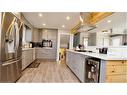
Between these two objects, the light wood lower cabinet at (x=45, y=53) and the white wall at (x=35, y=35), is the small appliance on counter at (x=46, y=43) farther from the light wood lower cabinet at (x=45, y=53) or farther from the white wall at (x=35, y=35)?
the white wall at (x=35, y=35)

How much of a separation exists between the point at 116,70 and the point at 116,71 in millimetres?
18

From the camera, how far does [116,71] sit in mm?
2148

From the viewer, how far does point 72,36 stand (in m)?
8.70

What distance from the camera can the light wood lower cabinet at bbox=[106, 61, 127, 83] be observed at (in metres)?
2.11

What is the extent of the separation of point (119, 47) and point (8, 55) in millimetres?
2295

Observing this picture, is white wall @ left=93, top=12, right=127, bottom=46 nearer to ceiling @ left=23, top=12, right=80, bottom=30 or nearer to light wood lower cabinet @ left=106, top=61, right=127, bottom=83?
light wood lower cabinet @ left=106, top=61, right=127, bottom=83

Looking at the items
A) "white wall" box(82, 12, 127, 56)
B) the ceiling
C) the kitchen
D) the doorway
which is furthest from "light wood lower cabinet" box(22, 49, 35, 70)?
the doorway

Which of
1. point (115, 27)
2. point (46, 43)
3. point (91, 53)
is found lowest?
point (91, 53)

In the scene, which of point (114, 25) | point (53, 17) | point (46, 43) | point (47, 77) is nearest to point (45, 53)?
point (46, 43)

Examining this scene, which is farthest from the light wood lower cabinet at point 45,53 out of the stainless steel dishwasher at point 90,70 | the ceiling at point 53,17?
the stainless steel dishwasher at point 90,70

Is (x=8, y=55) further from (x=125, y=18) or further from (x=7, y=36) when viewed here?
(x=125, y=18)

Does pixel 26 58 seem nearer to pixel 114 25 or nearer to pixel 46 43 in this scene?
pixel 114 25

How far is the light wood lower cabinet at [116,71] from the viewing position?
Answer: 211 centimetres
